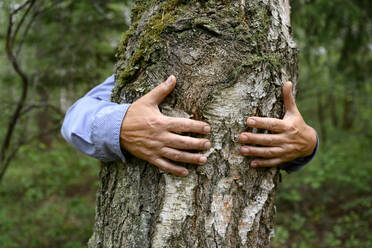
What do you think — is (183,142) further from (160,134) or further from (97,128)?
(97,128)

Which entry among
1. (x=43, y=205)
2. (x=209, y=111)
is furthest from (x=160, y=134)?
(x=43, y=205)

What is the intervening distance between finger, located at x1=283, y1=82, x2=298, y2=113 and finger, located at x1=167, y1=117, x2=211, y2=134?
0.41 metres

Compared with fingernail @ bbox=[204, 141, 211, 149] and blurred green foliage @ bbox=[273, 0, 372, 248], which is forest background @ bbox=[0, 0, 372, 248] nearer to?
blurred green foliage @ bbox=[273, 0, 372, 248]

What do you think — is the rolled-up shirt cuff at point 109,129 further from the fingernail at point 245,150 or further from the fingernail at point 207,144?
the fingernail at point 245,150

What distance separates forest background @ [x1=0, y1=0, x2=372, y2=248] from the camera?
12.5 ft

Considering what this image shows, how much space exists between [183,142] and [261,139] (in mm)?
336

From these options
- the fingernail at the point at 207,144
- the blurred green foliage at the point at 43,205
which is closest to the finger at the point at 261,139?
the fingernail at the point at 207,144

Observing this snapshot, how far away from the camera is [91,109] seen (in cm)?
127

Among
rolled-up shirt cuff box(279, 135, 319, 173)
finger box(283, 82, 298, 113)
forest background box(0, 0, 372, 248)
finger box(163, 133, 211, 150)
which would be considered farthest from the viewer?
forest background box(0, 0, 372, 248)

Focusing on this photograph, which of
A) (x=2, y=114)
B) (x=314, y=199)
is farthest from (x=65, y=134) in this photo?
(x=314, y=199)

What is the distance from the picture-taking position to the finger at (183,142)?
1071 mm

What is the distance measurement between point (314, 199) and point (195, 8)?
5306 millimetres

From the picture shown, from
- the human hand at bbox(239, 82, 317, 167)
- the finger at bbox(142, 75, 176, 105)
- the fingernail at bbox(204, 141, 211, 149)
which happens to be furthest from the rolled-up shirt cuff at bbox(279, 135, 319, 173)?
the finger at bbox(142, 75, 176, 105)

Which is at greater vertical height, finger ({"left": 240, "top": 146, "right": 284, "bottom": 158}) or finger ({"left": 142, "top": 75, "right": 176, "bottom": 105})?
finger ({"left": 142, "top": 75, "right": 176, "bottom": 105})
